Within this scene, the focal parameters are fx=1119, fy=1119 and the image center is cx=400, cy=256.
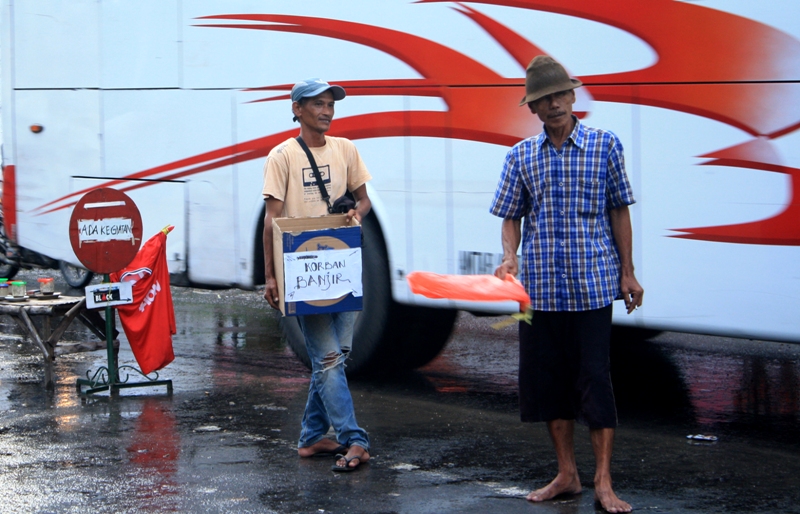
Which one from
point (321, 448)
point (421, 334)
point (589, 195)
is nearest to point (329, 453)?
point (321, 448)

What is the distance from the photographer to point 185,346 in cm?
962

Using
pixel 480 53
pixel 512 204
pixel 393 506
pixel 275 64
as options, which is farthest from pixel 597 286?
pixel 275 64

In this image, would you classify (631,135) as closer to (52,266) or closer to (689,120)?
(689,120)

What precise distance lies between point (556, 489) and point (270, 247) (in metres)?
1.85

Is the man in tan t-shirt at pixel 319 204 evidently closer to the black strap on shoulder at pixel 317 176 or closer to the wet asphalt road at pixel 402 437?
the black strap on shoulder at pixel 317 176

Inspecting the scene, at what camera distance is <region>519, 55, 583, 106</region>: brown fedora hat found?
4801 mm

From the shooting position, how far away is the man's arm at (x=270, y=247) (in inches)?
221

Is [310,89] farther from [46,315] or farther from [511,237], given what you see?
[46,315]

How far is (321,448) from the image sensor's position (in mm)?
5848

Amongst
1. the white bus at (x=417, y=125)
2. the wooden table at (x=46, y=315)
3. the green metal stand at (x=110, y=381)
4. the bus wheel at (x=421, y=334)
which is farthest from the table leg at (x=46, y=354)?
the bus wheel at (x=421, y=334)

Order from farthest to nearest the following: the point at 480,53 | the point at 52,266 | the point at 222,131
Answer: the point at 52,266, the point at 222,131, the point at 480,53

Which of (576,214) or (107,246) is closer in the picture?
(576,214)

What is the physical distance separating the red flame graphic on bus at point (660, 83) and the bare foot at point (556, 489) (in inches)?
73.8

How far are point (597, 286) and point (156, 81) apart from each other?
5.36 m
